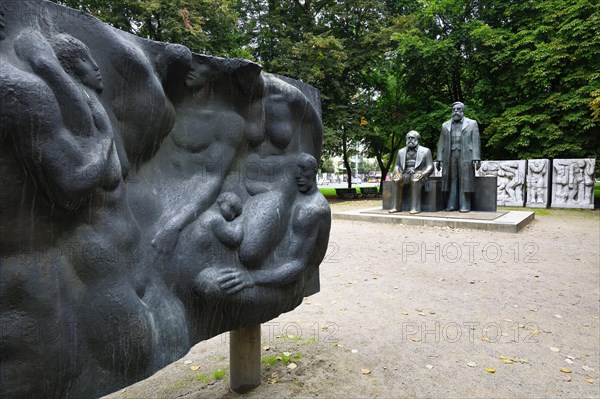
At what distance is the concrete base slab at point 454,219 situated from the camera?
31.6 feet

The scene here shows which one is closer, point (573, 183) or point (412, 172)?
point (412, 172)

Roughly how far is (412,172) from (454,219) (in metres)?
2.15

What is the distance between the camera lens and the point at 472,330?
3.97 meters

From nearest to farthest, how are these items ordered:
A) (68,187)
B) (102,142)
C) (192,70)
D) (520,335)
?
(68,187) → (102,142) → (192,70) → (520,335)

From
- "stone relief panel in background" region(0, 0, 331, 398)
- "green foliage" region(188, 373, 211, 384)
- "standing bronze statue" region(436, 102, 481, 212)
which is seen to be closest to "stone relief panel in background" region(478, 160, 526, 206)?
"standing bronze statue" region(436, 102, 481, 212)

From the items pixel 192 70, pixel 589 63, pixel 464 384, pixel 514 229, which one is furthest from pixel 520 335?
pixel 589 63

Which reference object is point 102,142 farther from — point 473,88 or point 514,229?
point 473,88

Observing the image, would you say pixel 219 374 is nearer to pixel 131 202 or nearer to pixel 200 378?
pixel 200 378

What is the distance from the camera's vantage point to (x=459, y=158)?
11.8 meters

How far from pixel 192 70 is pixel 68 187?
94 cm

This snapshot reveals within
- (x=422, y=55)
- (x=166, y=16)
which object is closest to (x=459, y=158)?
(x=422, y=55)

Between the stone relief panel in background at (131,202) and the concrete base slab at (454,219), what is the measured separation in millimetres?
8309

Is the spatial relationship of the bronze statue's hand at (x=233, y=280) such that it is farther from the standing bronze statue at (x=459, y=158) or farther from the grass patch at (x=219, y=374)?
the standing bronze statue at (x=459, y=158)

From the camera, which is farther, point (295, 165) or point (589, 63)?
point (589, 63)
